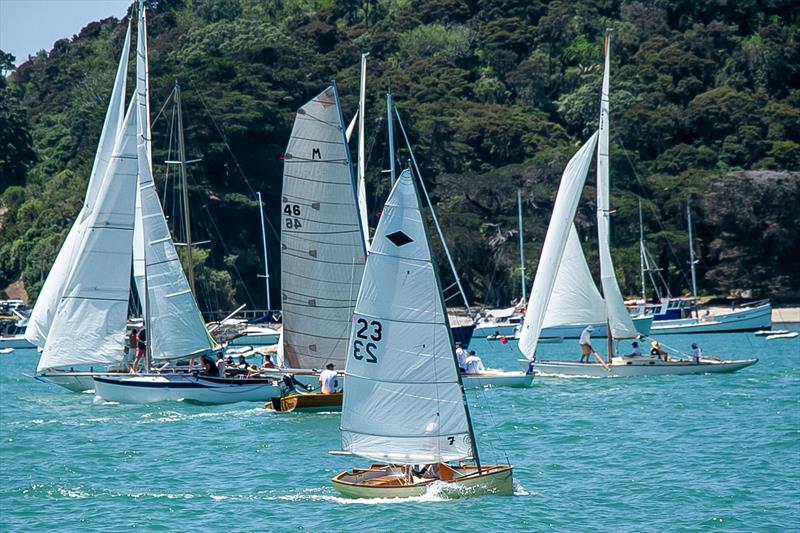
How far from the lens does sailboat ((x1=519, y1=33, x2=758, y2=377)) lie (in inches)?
1537

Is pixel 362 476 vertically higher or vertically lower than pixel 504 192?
lower

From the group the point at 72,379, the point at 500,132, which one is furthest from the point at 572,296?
the point at 500,132

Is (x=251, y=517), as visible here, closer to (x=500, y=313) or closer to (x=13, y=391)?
(x=13, y=391)

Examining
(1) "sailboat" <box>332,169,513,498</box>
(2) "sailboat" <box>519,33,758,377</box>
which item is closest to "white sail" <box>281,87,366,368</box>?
(2) "sailboat" <box>519,33,758,377</box>

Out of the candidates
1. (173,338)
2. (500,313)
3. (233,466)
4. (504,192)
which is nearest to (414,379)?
(233,466)

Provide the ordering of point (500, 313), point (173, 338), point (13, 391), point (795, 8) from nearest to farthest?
point (173, 338) < point (13, 391) < point (500, 313) < point (795, 8)

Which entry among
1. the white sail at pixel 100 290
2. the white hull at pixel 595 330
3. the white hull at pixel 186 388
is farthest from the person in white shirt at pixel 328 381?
the white hull at pixel 595 330

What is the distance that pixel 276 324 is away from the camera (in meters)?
75.0

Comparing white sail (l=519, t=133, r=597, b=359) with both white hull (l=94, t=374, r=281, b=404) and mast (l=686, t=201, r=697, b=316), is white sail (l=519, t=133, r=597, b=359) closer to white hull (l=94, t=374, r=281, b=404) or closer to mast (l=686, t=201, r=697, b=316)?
white hull (l=94, t=374, r=281, b=404)

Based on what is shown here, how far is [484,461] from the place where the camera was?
24.5 meters

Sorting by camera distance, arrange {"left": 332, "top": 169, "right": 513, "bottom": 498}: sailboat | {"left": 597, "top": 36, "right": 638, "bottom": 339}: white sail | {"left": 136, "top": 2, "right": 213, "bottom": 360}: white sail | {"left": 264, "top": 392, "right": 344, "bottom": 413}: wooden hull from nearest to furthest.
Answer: {"left": 332, "top": 169, "right": 513, "bottom": 498}: sailboat → {"left": 264, "top": 392, "right": 344, "bottom": 413}: wooden hull → {"left": 136, "top": 2, "right": 213, "bottom": 360}: white sail → {"left": 597, "top": 36, "right": 638, "bottom": 339}: white sail

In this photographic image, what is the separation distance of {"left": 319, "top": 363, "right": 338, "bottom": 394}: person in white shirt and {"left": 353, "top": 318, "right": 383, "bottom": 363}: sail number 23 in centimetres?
1011

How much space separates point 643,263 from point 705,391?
128ft

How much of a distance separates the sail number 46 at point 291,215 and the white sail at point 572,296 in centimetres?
1032
